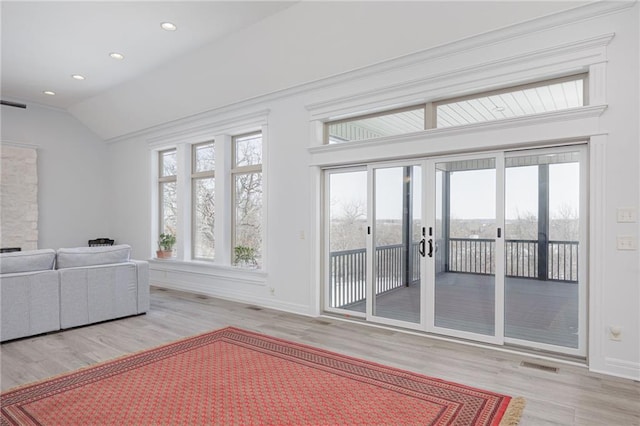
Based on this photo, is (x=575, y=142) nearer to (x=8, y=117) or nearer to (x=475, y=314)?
(x=475, y=314)

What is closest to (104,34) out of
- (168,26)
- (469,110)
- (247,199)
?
(168,26)

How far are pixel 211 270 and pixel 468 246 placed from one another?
417 centimetres

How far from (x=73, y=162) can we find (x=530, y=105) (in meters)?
8.60

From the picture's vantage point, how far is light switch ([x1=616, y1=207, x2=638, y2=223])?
10.0ft

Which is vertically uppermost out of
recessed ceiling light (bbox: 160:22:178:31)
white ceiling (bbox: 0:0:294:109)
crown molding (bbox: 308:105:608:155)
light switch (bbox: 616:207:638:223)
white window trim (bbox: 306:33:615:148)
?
white ceiling (bbox: 0:0:294:109)

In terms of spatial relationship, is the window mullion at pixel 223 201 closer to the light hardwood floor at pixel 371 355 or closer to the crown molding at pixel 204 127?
the crown molding at pixel 204 127

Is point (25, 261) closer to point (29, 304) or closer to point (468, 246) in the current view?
point (29, 304)

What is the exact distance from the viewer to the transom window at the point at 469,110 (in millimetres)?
3467

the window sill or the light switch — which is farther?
the window sill

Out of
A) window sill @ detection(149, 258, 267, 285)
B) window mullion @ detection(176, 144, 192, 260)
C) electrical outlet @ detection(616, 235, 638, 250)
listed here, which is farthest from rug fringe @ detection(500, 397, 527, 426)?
window mullion @ detection(176, 144, 192, 260)

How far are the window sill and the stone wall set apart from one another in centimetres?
244

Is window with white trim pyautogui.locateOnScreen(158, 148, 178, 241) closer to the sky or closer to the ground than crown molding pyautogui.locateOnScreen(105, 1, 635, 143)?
closer to the ground

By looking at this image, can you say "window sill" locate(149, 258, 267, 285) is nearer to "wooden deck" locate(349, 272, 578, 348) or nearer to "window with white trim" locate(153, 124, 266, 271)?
"window with white trim" locate(153, 124, 266, 271)

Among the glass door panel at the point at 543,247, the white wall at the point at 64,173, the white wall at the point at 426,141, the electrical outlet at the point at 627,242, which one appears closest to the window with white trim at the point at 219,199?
the white wall at the point at 426,141
